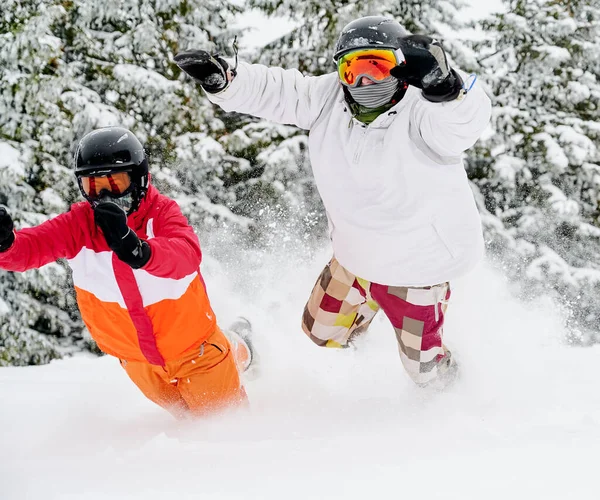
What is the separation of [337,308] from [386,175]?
1.08 metres

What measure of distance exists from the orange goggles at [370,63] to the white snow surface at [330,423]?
1607 mm

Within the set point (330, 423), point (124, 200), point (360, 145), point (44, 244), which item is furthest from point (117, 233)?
point (330, 423)

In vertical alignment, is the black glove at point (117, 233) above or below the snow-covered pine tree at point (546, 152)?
above

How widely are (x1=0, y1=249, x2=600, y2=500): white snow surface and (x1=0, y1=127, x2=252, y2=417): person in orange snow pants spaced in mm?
398

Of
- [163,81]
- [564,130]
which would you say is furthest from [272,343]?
[564,130]

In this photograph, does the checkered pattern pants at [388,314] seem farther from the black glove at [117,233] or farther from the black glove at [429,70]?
the black glove at [117,233]

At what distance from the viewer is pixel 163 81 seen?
786 centimetres

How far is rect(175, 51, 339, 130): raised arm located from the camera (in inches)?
111

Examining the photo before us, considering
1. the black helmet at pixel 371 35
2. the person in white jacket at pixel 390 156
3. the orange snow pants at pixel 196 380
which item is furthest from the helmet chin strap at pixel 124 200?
the black helmet at pixel 371 35

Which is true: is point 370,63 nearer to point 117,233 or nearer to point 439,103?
point 439,103

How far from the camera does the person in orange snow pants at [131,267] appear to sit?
255cm

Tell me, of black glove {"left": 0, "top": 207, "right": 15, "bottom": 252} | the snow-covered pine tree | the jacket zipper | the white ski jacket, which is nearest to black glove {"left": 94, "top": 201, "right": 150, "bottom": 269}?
black glove {"left": 0, "top": 207, "right": 15, "bottom": 252}

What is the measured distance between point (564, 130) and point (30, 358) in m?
8.09

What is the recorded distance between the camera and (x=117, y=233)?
2.14 meters
